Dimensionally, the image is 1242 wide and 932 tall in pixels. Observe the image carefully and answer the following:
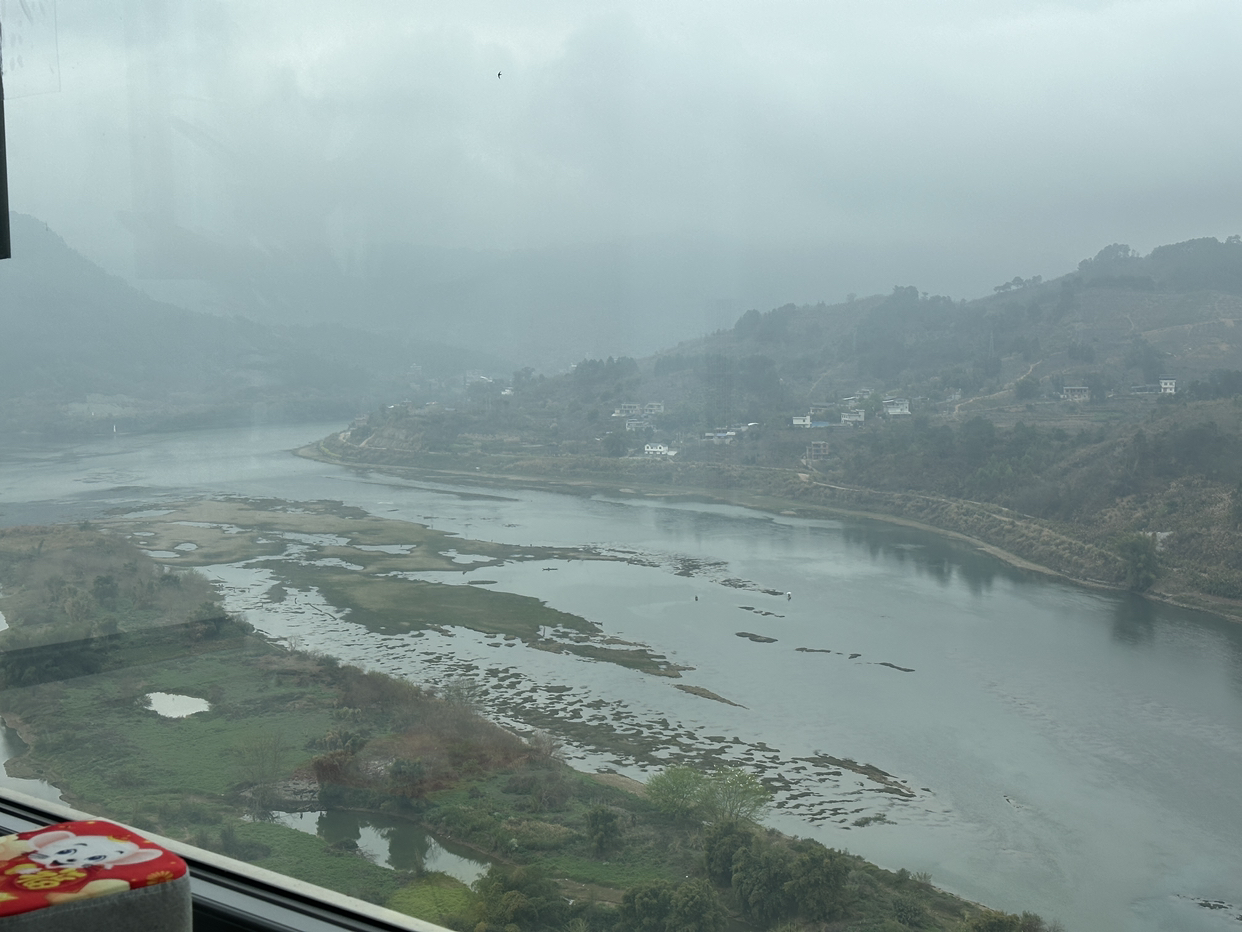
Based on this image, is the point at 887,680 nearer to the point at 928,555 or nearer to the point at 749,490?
the point at 928,555

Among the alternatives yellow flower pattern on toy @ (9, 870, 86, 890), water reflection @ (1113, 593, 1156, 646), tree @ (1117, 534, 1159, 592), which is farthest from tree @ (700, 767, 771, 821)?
tree @ (1117, 534, 1159, 592)

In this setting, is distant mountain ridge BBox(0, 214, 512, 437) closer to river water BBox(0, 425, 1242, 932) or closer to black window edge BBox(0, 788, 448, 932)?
river water BBox(0, 425, 1242, 932)

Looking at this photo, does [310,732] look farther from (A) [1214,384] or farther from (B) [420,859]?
(A) [1214,384]

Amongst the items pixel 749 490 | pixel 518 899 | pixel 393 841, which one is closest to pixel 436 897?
pixel 518 899

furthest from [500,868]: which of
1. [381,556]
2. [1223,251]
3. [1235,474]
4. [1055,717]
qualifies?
[1223,251]

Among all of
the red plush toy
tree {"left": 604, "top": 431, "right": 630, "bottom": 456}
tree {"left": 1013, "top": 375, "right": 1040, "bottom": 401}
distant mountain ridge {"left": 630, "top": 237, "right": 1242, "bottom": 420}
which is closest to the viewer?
the red plush toy

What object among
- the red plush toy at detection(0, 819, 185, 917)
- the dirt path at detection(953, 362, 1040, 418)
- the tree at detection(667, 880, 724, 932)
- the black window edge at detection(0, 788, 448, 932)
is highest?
the dirt path at detection(953, 362, 1040, 418)
